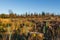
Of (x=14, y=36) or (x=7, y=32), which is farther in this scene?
(x=7, y=32)

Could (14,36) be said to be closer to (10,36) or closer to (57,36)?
(10,36)

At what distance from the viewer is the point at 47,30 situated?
39.8 feet

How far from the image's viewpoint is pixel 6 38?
11031mm

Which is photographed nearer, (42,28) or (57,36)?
(57,36)

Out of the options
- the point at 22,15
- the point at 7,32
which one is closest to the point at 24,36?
the point at 7,32

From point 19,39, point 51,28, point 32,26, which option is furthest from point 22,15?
point 19,39

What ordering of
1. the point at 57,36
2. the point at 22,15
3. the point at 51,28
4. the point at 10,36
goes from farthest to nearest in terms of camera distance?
the point at 22,15
the point at 51,28
the point at 57,36
the point at 10,36

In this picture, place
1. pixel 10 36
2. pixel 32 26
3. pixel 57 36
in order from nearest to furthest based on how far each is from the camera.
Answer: pixel 10 36, pixel 57 36, pixel 32 26

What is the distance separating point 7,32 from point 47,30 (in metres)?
2.53

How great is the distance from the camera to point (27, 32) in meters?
11.8

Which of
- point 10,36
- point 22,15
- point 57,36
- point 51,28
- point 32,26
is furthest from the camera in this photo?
point 22,15

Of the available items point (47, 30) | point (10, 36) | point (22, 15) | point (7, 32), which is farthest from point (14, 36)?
point (22, 15)

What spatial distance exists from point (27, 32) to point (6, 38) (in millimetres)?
1438

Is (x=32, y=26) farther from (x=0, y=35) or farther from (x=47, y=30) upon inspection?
(x=0, y=35)
